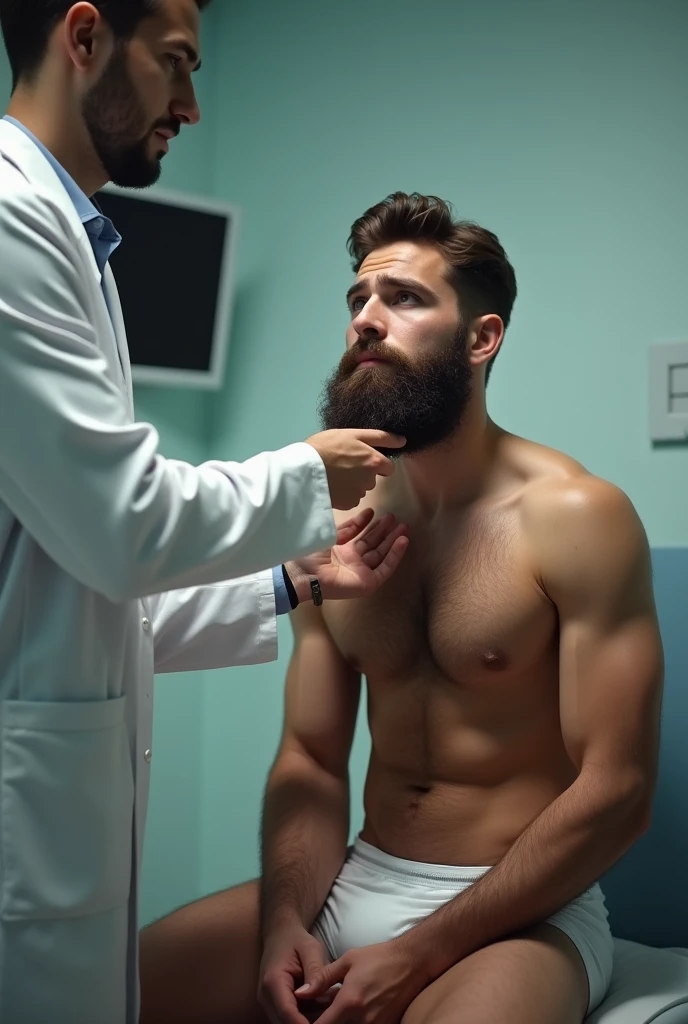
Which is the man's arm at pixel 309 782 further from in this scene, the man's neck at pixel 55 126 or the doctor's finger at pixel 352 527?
the man's neck at pixel 55 126

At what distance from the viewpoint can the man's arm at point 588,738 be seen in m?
1.27

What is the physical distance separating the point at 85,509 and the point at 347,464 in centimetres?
32

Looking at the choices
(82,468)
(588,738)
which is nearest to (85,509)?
(82,468)

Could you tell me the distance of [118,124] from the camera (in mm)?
1148

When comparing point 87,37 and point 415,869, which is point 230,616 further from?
point 87,37

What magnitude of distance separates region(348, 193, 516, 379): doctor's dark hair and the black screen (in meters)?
0.63

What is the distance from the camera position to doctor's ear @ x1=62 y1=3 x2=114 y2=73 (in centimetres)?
110

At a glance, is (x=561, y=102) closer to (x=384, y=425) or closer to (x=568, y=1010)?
(x=384, y=425)

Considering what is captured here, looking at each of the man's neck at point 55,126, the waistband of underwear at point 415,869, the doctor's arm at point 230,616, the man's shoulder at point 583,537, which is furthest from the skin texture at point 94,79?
the waistband of underwear at point 415,869

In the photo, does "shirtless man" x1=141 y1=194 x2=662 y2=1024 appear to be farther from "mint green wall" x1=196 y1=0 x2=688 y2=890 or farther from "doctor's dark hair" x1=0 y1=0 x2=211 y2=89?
"doctor's dark hair" x1=0 y1=0 x2=211 y2=89

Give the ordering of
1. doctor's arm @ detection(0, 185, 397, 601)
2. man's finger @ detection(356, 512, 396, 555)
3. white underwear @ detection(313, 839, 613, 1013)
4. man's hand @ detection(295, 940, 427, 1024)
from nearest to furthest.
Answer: doctor's arm @ detection(0, 185, 397, 601), man's hand @ detection(295, 940, 427, 1024), white underwear @ detection(313, 839, 613, 1013), man's finger @ detection(356, 512, 396, 555)

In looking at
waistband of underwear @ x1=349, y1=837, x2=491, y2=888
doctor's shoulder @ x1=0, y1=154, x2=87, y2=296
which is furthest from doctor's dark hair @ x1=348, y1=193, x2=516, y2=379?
waistband of underwear @ x1=349, y1=837, x2=491, y2=888

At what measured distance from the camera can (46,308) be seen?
99 centimetres

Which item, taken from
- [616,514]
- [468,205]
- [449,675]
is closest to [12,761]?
[449,675]
